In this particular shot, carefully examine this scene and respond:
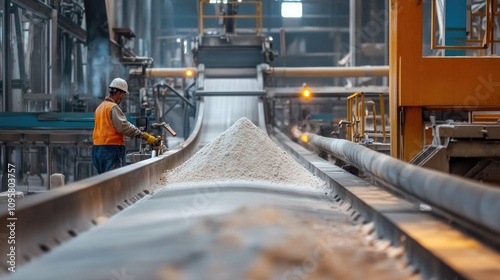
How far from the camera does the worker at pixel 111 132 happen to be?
6.25 metres

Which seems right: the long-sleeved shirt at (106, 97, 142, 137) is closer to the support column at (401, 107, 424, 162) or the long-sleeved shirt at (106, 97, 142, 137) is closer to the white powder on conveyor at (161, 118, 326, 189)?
the white powder on conveyor at (161, 118, 326, 189)

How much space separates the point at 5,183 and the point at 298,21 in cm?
2077

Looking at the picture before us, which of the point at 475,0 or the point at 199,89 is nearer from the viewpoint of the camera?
the point at 199,89

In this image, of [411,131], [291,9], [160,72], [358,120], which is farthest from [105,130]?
[291,9]

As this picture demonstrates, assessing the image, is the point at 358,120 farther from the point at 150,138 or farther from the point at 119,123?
the point at 119,123

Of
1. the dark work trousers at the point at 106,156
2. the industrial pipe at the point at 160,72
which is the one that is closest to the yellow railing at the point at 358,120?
the dark work trousers at the point at 106,156

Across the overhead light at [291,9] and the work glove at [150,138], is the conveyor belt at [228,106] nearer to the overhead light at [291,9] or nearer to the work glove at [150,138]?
the work glove at [150,138]

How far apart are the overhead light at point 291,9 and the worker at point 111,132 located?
2329 cm

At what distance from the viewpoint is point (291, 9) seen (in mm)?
29109

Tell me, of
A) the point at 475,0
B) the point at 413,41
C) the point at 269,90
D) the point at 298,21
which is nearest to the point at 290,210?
the point at 413,41

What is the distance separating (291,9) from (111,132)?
23781 millimetres

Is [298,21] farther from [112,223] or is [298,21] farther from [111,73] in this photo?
[112,223]

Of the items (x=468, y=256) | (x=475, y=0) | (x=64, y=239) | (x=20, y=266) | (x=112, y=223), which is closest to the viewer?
(x=468, y=256)

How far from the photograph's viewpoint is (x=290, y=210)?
4.28 meters
